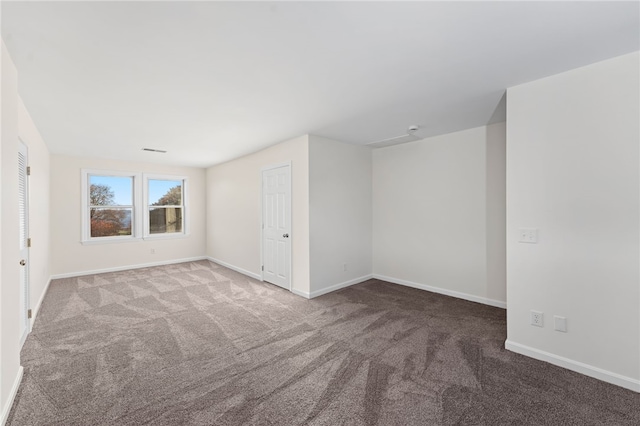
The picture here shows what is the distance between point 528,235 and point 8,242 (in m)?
4.18

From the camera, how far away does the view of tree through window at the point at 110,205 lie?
596cm

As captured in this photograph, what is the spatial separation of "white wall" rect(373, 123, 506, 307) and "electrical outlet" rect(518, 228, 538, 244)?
1317 mm

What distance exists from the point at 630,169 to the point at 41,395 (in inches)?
187

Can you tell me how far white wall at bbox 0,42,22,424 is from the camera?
1.84 metres

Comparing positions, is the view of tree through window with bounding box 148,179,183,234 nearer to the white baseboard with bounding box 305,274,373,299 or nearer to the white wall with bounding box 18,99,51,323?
the white wall with bounding box 18,99,51,323

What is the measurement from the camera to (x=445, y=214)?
4.37 m

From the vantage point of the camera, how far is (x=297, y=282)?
444 cm

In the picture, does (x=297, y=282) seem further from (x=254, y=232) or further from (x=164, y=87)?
(x=164, y=87)

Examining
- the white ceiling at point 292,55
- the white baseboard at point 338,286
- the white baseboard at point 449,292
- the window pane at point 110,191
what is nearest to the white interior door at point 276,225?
the white baseboard at point 338,286

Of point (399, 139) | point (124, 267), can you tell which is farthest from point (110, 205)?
point (399, 139)

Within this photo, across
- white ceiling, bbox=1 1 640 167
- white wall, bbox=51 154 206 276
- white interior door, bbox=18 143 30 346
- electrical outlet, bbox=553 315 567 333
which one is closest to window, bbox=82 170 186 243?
white wall, bbox=51 154 206 276

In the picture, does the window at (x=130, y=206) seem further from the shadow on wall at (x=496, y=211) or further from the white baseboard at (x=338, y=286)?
the shadow on wall at (x=496, y=211)

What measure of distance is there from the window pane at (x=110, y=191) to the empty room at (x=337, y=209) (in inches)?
63.9

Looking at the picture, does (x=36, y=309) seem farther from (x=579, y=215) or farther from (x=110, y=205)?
(x=579, y=215)
